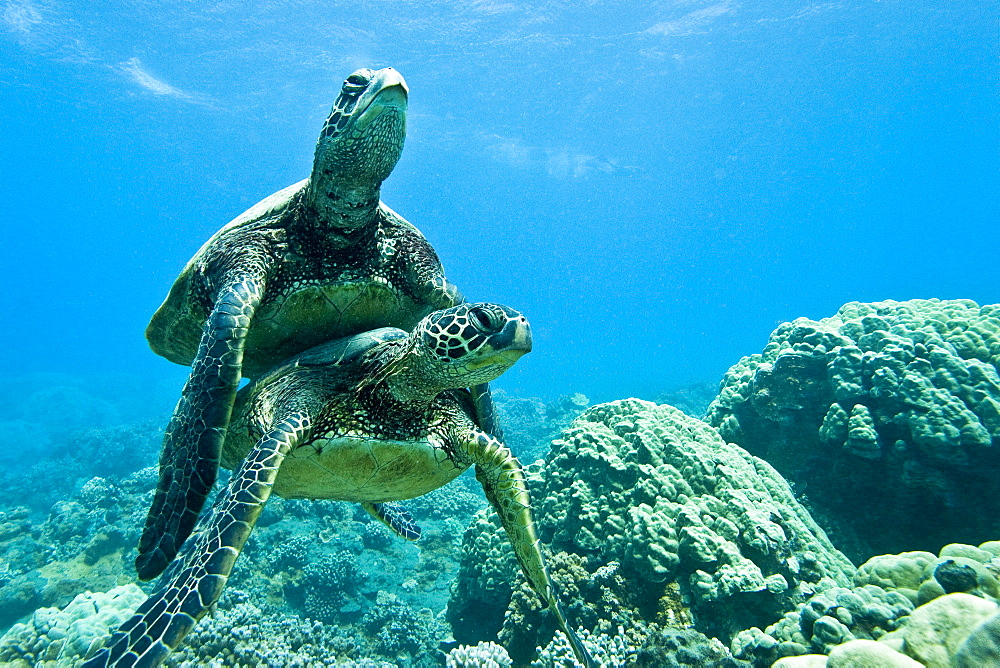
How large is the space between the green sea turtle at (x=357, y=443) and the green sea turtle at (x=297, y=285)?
26 centimetres

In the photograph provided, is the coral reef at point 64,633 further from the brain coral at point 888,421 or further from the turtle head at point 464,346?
the brain coral at point 888,421

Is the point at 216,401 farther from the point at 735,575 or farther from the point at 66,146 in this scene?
the point at 66,146

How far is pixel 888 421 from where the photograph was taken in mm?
4957

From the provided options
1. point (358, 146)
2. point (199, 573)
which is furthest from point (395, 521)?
point (358, 146)

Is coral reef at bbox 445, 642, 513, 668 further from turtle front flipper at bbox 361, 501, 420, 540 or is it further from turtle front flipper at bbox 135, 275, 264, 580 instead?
turtle front flipper at bbox 135, 275, 264, 580

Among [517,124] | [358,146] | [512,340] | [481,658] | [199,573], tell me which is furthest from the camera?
[517,124]

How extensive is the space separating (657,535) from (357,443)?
112 inches

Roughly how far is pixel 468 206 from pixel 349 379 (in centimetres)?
7814

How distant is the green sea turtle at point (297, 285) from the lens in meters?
2.39

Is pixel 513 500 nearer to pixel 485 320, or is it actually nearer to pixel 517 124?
pixel 485 320

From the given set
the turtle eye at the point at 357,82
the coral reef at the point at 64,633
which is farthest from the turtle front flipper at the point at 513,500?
the coral reef at the point at 64,633

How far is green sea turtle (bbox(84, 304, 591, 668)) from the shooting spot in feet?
6.21

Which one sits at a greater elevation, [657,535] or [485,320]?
[485,320]

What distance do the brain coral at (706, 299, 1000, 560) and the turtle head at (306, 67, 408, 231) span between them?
5762 millimetres
